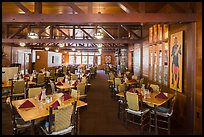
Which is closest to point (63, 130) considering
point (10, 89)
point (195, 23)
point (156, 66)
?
point (195, 23)

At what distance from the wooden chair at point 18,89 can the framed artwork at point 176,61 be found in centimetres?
456

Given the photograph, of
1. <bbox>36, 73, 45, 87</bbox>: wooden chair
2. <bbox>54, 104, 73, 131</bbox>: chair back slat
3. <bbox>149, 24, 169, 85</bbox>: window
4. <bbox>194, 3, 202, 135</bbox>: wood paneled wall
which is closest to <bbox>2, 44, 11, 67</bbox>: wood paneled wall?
<bbox>36, 73, 45, 87</bbox>: wooden chair

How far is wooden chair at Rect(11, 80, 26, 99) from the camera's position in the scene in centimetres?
576

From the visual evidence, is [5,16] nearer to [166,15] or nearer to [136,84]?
[166,15]

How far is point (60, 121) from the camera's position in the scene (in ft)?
9.50

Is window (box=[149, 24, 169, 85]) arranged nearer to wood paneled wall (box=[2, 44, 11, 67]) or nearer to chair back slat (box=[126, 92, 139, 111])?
chair back slat (box=[126, 92, 139, 111])

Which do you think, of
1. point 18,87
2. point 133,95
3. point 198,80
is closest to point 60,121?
point 133,95

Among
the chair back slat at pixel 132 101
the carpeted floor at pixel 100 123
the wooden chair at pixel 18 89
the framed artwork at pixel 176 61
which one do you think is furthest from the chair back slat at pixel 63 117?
the wooden chair at pixel 18 89

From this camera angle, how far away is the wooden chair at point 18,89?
18.9 ft

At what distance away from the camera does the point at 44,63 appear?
14.6 metres

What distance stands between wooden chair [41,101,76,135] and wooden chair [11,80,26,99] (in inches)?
129

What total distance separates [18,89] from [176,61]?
490 centimetres

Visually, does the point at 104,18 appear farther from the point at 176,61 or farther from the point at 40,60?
the point at 40,60

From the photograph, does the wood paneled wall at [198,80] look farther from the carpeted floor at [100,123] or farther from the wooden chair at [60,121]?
A: the wooden chair at [60,121]
